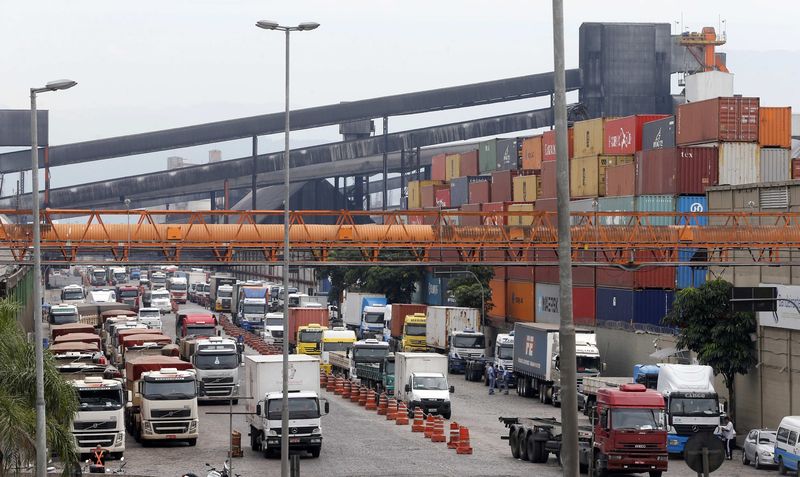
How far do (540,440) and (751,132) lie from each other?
37993mm

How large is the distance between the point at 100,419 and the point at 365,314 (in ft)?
175

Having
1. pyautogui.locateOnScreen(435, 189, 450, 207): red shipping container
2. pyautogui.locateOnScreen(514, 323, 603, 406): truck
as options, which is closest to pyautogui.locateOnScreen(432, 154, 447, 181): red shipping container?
pyautogui.locateOnScreen(435, 189, 450, 207): red shipping container

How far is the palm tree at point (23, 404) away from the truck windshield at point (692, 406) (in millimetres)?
19393

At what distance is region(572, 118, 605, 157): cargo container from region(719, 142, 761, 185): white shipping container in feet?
53.9

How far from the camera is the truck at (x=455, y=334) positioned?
75062mm

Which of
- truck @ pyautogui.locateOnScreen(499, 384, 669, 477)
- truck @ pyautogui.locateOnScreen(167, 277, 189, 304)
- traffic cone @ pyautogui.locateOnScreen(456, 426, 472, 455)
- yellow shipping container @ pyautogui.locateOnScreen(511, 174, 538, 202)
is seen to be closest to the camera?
truck @ pyautogui.locateOnScreen(499, 384, 669, 477)

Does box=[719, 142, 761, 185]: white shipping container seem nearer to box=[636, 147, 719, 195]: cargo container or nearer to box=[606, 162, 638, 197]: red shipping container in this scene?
box=[636, 147, 719, 195]: cargo container

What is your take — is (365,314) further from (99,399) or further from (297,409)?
(99,399)

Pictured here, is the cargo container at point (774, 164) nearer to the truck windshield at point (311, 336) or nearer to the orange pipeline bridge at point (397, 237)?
the orange pipeline bridge at point (397, 237)

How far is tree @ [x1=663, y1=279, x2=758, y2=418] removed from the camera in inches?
2114

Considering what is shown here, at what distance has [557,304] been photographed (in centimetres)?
8506

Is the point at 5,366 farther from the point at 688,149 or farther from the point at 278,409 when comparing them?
the point at 688,149

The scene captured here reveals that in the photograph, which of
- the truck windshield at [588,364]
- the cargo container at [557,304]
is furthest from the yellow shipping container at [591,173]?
the truck windshield at [588,364]

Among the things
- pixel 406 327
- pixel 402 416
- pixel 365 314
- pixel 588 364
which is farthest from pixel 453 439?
pixel 365 314
